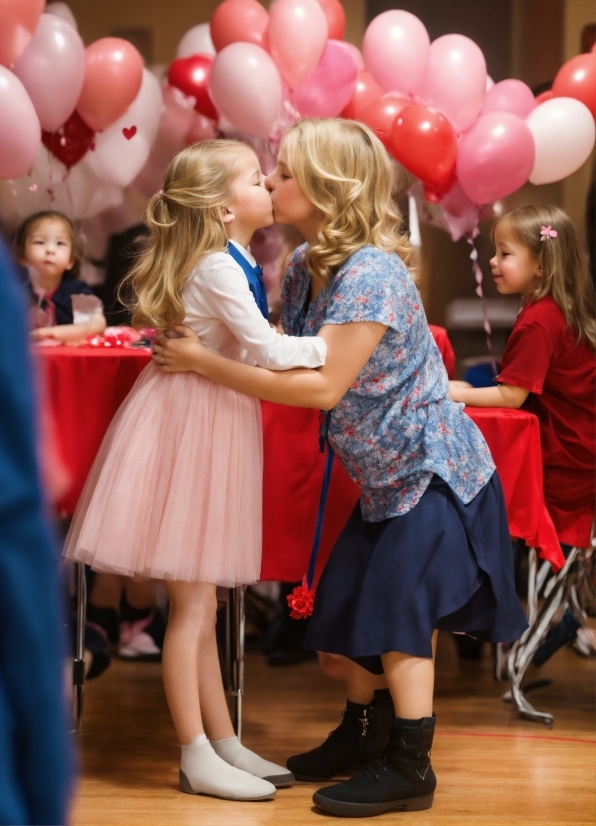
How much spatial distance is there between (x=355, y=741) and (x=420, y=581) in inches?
15.9

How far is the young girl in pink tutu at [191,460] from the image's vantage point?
6.04ft

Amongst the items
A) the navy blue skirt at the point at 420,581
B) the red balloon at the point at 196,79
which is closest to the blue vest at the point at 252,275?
the navy blue skirt at the point at 420,581

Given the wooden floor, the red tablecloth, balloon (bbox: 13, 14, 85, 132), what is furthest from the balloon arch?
the wooden floor

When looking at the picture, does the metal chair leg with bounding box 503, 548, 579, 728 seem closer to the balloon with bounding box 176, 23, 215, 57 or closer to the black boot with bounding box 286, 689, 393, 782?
the black boot with bounding box 286, 689, 393, 782

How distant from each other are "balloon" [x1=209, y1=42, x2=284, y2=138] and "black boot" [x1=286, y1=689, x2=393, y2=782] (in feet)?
5.09

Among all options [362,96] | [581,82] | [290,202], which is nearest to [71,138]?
[362,96]

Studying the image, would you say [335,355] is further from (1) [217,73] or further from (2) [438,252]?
(2) [438,252]

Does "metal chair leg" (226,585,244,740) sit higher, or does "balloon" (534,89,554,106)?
"balloon" (534,89,554,106)

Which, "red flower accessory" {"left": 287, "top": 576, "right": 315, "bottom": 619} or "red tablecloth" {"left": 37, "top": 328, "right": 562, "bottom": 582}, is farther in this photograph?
"red tablecloth" {"left": 37, "top": 328, "right": 562, "bottom": 582}

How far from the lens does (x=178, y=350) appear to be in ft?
6.07

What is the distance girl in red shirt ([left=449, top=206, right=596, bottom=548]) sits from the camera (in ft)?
7.43

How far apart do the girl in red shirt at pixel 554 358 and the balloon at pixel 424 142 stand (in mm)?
358

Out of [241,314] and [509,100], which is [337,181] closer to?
[241,314]

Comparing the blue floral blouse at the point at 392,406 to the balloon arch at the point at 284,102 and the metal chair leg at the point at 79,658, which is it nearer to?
the metal chair leg at the point at 79,658
